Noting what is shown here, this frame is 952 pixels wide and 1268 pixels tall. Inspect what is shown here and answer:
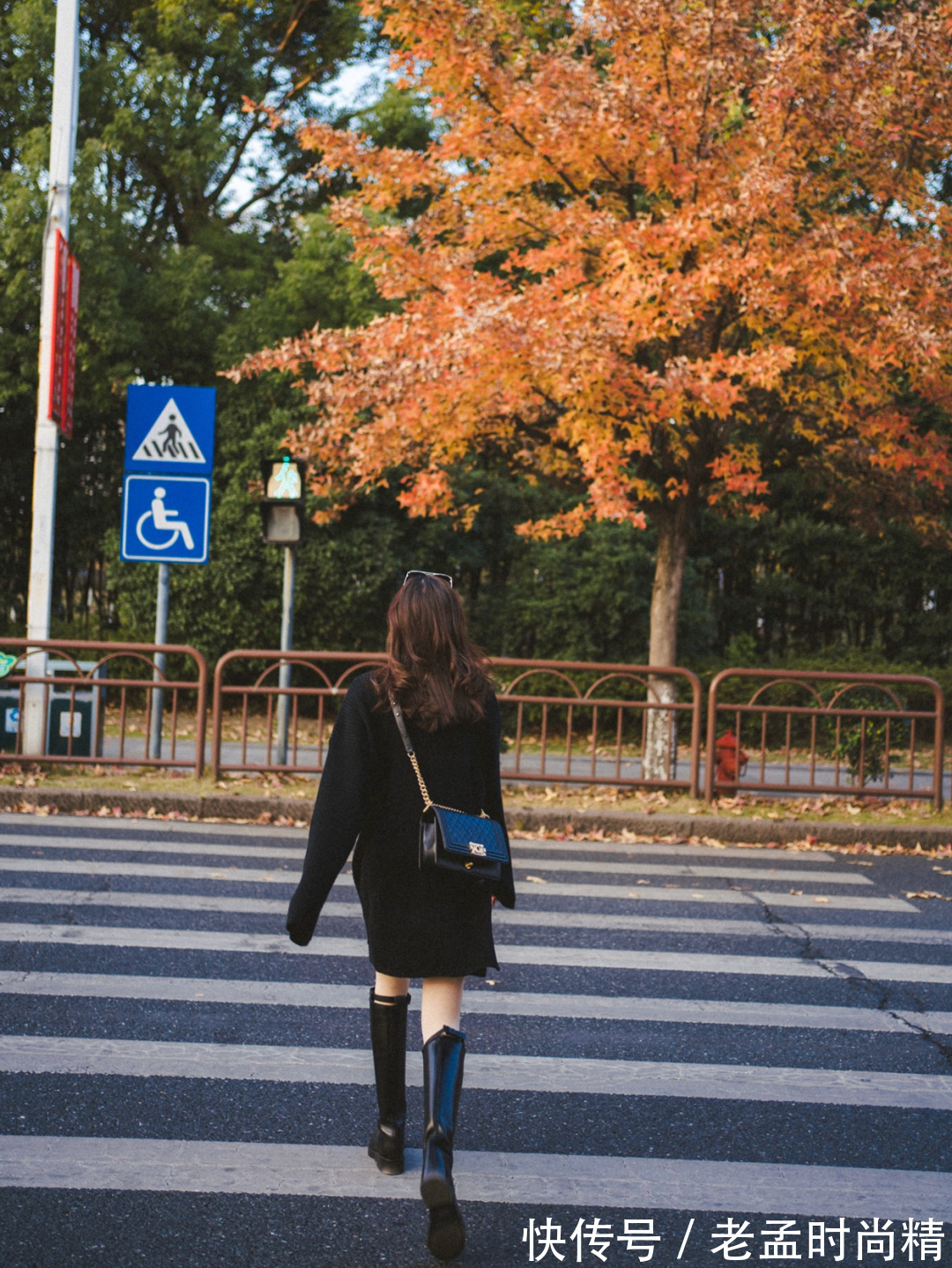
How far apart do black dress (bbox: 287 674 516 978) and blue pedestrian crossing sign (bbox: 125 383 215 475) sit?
8038 millimetres

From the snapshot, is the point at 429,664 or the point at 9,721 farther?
the point at 9,721

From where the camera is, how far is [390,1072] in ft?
11.5

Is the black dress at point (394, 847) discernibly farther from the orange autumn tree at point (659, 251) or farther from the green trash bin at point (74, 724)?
the green trash bin at point (74, 724)

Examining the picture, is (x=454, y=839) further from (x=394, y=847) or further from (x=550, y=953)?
(x=550, y=953)

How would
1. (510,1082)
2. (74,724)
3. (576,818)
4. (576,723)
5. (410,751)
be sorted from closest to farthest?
(410,751) < (510,1082) < (576,818) < (74,724) < (576,723)

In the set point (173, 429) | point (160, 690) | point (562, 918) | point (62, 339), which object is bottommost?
point (562, 918)

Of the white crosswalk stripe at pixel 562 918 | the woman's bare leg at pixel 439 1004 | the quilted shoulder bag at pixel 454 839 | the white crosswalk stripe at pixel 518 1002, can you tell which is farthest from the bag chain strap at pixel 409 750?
the white crosswalk stripe at pixel 562 918

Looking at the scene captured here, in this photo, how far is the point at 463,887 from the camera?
3432 mm

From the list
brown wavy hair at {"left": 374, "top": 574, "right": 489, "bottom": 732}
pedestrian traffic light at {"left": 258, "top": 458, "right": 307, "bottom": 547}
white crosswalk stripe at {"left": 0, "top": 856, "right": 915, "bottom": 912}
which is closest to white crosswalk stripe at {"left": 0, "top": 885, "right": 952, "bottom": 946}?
white crosswalk stripe at {"left": 0, "top": 856, "right": 915, "bottom": 912}

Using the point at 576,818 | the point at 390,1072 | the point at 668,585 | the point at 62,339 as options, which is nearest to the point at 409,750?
the point at 390,1072

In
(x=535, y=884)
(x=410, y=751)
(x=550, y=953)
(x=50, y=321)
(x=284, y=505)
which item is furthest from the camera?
(x=284, y=505)

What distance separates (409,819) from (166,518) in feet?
26.6

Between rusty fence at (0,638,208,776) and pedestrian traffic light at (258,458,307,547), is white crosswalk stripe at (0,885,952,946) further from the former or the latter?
pedestrian traffic light at (258,458,307,547)

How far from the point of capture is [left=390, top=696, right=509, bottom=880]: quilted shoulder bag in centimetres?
327
